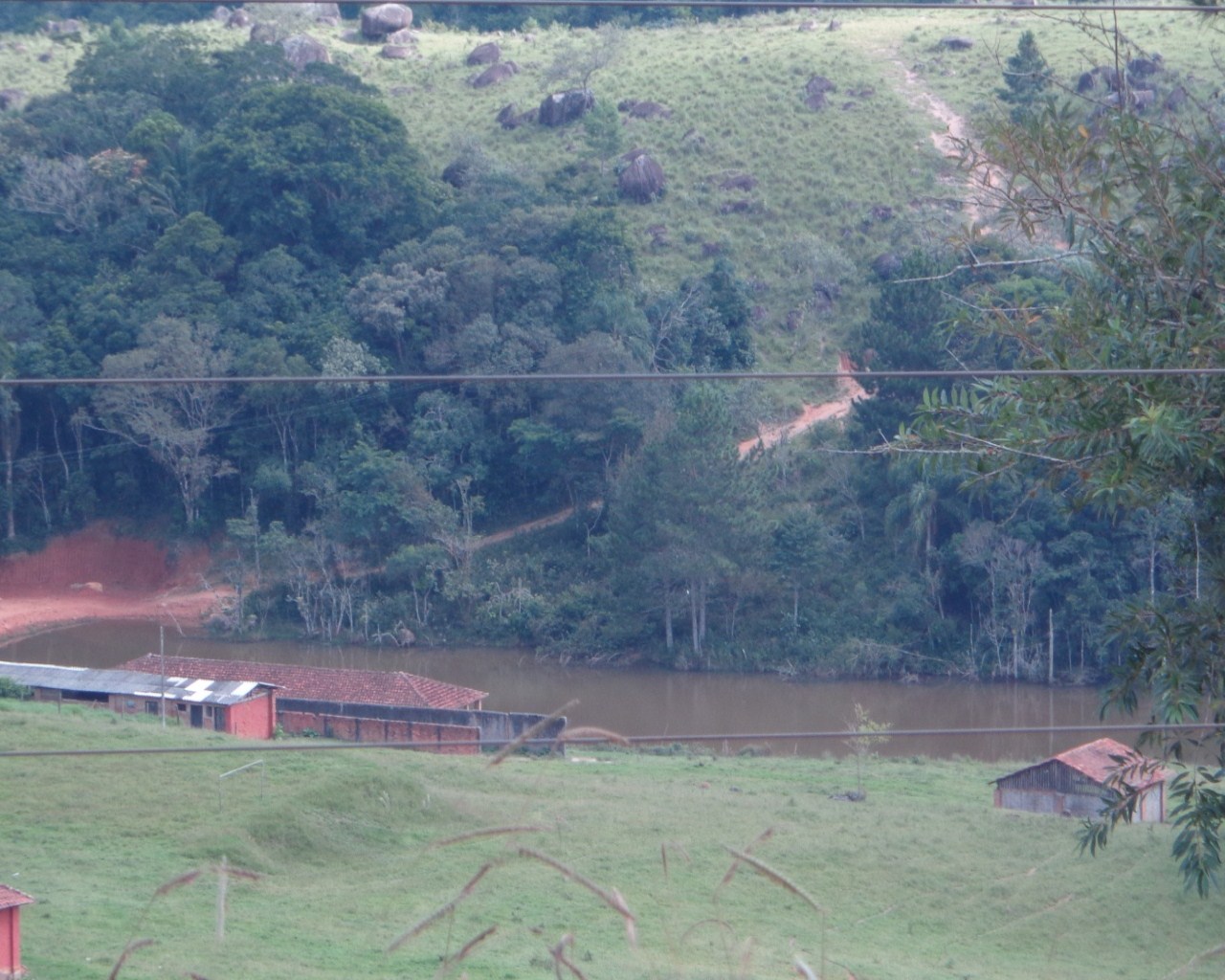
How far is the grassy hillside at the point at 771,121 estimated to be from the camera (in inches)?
1462

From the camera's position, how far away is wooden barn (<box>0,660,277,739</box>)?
2005cm

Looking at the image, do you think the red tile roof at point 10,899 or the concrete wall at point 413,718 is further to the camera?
the concrete wall at point 413,718

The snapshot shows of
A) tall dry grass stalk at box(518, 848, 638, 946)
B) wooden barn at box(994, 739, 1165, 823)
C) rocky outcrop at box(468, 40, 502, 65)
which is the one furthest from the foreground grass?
rocky outcrop at box(468, 40, 502, 65)

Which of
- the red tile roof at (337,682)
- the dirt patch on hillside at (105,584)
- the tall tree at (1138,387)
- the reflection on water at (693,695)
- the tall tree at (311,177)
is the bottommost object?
the reflection on water at (693,695)

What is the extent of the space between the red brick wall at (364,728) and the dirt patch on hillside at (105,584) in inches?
249

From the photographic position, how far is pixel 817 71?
4688 cm

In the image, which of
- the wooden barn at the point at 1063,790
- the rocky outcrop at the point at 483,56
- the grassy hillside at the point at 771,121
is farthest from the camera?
the rocky outcrop at the point at 483,56

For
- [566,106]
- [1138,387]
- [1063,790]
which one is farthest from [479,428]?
[1138,387]

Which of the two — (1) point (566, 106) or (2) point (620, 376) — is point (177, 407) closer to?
(1) point (566, 106)

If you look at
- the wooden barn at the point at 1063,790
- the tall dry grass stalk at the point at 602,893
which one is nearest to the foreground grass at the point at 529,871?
the wooden barn at the point at 1063,790

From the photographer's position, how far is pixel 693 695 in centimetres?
2497

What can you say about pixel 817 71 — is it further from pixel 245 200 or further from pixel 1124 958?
pixel 1124 958

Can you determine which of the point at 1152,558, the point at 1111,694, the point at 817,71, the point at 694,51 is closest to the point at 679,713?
the point at 1152,558

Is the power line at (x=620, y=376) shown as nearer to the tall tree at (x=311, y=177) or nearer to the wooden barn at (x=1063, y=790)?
the wooden barn at (x=1063, y=790)
